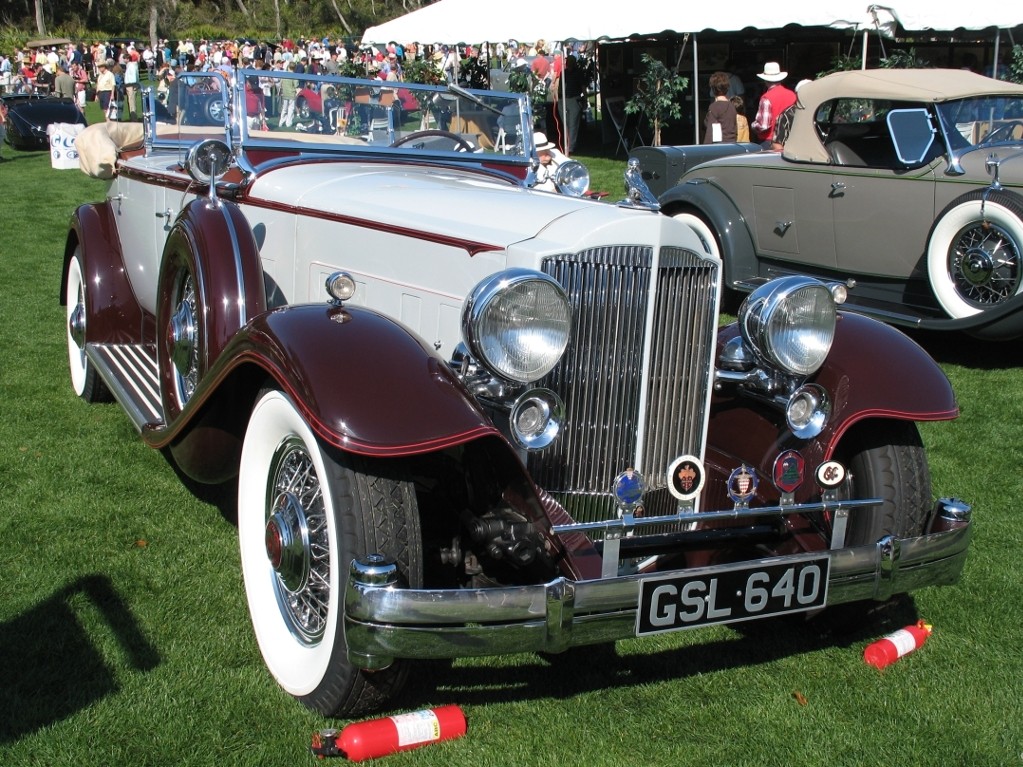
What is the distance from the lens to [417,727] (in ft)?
8.28

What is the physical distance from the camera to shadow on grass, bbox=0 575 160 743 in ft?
8.57

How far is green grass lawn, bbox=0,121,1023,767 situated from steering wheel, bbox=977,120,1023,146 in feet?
11.8

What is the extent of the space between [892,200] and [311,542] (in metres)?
5.34

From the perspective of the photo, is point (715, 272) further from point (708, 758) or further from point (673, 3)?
point (673, 3)

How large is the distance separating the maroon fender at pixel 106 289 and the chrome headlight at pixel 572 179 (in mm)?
2204

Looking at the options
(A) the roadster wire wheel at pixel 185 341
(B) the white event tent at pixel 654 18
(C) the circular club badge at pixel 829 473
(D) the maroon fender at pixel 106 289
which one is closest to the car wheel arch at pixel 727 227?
(D) the maroon fender at pixel 106 289

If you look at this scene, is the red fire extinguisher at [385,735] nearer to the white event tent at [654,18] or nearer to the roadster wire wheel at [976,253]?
the roadster wire wheel at [976,253]

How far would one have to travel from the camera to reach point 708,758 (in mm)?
2529

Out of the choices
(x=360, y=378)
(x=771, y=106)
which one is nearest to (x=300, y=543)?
(x=360, y=378)

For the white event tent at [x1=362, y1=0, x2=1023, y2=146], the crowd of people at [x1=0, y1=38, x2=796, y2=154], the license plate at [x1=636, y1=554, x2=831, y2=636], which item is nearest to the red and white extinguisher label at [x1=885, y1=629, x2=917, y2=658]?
the license plate at [x1=636, y1=554, x2=831, y2=636]

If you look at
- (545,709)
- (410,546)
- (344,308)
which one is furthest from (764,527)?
(344,308)

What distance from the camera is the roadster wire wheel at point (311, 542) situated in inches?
94.3

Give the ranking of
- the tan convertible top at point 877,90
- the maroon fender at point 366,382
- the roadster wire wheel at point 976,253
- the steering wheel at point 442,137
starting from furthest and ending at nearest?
1. the tan convertible top at point 877,90
2. the roadster wire wheel at point 976,253
3. the steering wheel at point 442,137
4. the maroon fender at point 366,382

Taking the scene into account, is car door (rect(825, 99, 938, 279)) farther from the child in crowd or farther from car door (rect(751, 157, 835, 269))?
the child in crowd
